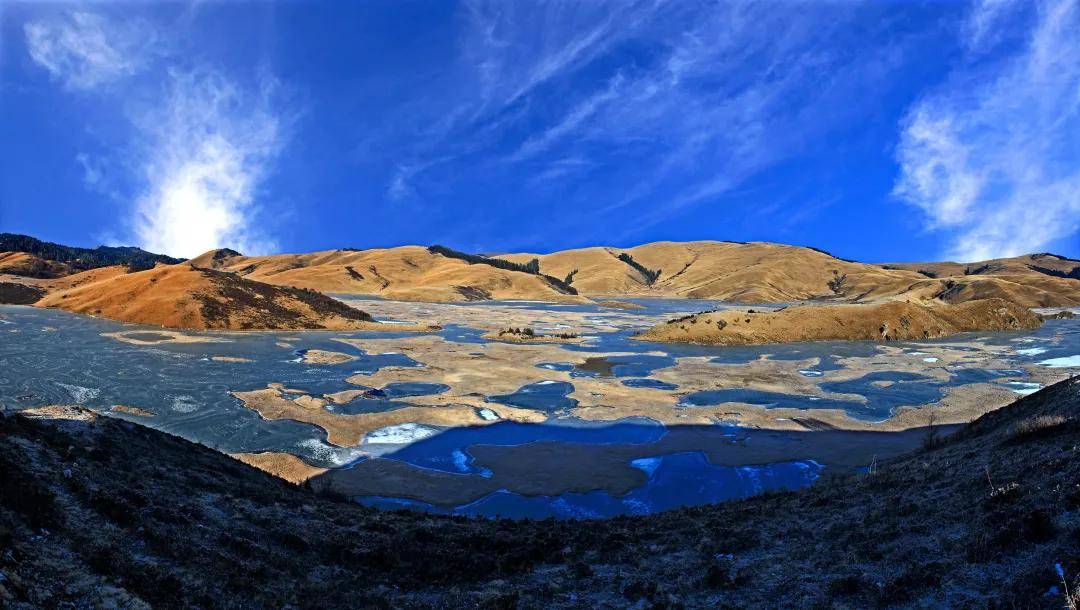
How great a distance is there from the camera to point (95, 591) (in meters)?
5.48

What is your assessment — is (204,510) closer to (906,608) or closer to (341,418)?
(906,608)

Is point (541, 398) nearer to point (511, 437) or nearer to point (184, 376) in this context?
point (511, 437)

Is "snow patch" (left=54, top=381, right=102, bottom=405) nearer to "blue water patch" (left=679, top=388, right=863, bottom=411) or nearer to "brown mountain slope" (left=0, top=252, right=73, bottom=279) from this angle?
"blue water patch" (left=679, top=388, right=863, bottom=411)

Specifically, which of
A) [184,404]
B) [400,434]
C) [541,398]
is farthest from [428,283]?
[400,434]

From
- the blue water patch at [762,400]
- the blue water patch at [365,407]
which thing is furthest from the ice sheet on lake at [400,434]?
the blue water patch at [762,400]

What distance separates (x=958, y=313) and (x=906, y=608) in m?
73.4

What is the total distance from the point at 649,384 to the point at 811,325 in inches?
1218

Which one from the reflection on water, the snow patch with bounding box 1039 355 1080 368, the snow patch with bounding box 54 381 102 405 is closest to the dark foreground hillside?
the reflection on water

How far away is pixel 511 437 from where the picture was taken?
853 inches

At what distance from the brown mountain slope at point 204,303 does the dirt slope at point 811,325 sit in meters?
36.5

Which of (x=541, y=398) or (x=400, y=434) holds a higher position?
(x=541, y=398)

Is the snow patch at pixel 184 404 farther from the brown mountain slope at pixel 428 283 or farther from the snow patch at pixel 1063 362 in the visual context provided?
the brown mountain slope at pixel 428 283

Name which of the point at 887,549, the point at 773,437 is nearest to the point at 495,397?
the point at 773,437

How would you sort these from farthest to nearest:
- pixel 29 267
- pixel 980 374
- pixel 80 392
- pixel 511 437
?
pixel 29 267 → pixel 980 374 → pixel 80 392 → pixel 511 437
